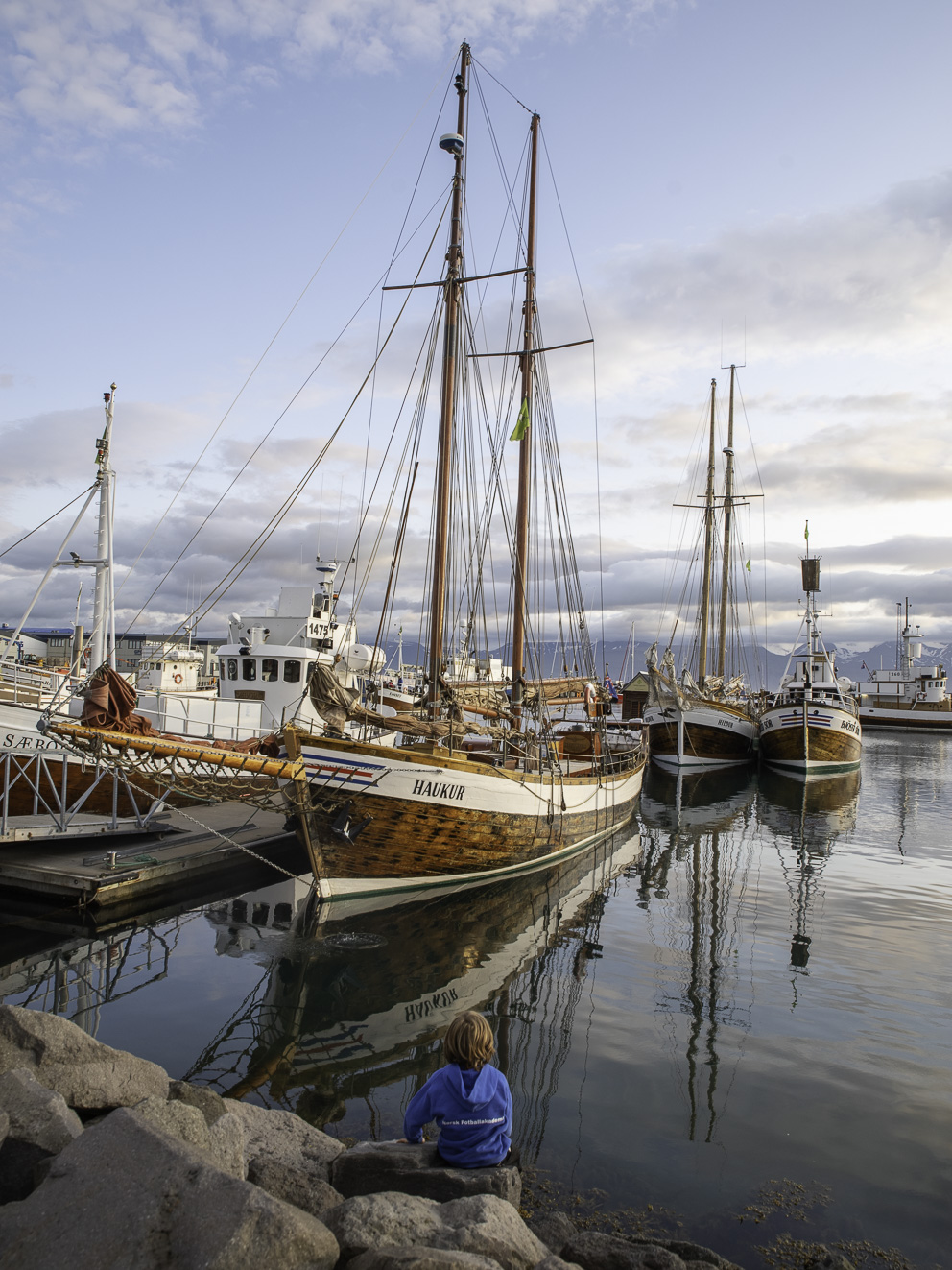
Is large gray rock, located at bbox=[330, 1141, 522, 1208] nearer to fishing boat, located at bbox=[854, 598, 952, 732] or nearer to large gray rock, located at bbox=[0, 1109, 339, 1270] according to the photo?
large gray rock, located at bbox=[0, 1109, 339, 1270]

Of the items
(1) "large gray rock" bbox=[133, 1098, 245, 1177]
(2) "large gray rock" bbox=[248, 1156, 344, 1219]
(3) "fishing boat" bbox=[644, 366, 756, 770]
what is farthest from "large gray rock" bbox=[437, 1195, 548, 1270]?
(3) "fishing boat" bbox=[644, 366, 756, 770]

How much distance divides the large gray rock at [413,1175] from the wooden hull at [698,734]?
35105 mm

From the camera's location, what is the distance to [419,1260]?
3729 millimetres

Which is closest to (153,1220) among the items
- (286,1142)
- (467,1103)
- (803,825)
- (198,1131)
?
(198,1131)

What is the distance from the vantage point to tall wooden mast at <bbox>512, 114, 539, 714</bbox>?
69.5 ft

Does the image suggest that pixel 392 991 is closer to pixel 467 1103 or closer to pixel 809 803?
pixel 467 1103

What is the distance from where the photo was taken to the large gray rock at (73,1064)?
18.2 ft

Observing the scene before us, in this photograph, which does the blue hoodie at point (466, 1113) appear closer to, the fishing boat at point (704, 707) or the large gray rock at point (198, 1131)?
the large gray rock at point (198, 1131)

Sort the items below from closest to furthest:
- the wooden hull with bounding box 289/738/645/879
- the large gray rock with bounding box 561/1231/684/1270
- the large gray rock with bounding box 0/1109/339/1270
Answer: the large gray rock with bounding box 0/1109/339/1270
the large gray rock with bounding box 561/1231/684/1270
the wooden hull with bounding box 289/738/645/879

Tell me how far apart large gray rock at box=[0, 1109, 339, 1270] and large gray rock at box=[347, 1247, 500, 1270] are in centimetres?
19

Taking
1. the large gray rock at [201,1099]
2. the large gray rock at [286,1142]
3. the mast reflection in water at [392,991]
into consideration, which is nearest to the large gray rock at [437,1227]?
the large gray rock at [286,1142]

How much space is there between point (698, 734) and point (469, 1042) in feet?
125

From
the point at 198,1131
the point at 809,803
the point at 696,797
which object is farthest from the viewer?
the point at 696,797

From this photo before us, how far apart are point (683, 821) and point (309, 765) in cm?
1710
